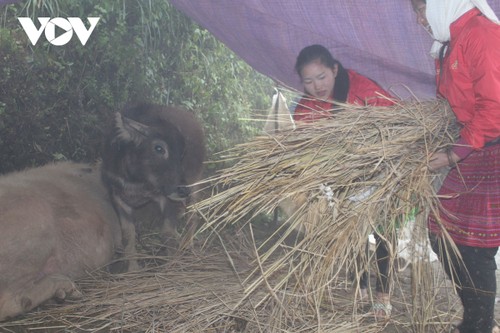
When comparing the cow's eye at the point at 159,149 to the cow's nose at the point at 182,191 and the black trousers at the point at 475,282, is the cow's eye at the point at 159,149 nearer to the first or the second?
the cow's nose at the point at 182,191

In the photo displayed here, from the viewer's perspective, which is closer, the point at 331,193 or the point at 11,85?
the point at 331,193

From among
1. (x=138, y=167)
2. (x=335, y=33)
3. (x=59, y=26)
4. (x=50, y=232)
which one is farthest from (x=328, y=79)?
(x=59, y=26)

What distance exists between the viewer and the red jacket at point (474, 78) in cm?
295

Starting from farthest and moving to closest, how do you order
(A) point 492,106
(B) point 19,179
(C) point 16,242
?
(B) point 19,179 → (C) point 16,242 → (A) point 492,106

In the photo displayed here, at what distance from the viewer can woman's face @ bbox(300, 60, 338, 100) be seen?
4.73 metres

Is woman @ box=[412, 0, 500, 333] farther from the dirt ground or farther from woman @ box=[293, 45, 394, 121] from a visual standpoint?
woman @ box=[293, 45, 394, 121]

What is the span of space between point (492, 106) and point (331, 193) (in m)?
0.91

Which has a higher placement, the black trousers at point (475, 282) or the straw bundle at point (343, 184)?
the straw bundle at point (343, 184)

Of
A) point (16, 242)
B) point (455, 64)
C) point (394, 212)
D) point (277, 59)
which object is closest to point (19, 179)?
point (16, 242)

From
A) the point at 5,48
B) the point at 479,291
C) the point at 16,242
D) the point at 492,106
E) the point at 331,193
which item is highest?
the point at 5,48

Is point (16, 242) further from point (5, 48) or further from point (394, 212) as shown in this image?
point (394, 212)

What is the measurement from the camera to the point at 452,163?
325 cm

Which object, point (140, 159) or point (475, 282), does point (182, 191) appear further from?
point (475, 282)

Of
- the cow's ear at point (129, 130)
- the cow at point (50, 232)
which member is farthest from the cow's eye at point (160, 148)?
the cow at point (50, 232)
